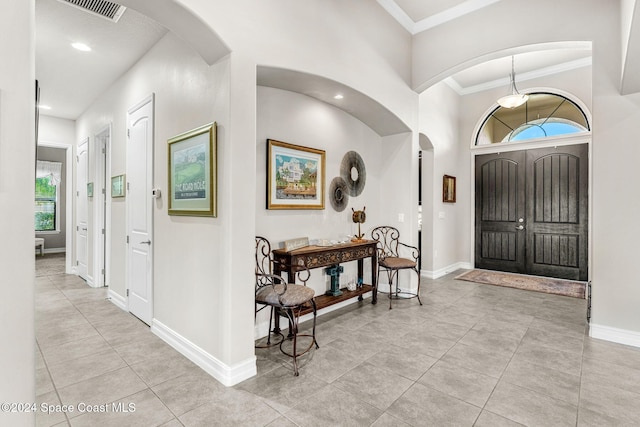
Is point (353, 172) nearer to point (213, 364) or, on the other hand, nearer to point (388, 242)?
point (388, 242)

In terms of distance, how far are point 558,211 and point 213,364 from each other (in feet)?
19.8

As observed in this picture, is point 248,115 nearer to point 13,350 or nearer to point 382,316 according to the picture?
point 13,350

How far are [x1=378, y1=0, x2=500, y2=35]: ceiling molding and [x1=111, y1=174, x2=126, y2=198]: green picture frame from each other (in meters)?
3.91

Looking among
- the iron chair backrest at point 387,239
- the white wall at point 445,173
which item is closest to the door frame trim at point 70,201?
the iron chair backrest at point 387,239

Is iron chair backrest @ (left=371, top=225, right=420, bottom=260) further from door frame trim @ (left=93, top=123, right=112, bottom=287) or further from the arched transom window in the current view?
door frame trim @ (left=93, top=123, right=112, bottom=287)

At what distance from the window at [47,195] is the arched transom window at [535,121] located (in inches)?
445

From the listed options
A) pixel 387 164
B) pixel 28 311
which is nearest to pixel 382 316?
pixel 387 164

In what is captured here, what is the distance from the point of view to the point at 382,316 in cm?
362

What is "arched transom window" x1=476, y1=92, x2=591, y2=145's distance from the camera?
5.35m

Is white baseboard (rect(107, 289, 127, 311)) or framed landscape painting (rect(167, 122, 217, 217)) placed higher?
framed landscape painting (rect(167, 122, 217, 217))

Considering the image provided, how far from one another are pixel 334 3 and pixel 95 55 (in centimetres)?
278

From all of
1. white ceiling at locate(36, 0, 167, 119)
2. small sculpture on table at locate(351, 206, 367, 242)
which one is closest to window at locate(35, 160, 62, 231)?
white ceiling at locate(36, 0, 167, 119)

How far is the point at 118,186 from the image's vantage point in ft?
13.2

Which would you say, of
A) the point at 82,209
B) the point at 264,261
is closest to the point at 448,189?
the point at 264,261
